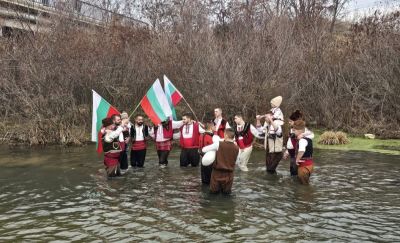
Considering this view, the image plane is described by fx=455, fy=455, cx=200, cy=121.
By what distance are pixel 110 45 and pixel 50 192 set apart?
14.9 meters

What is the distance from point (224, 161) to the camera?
9844 mm

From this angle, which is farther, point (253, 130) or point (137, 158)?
point (137, 158)

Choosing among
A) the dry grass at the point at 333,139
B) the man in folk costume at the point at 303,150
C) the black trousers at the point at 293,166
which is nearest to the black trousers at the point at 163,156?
the black trousers at the point at 293,166

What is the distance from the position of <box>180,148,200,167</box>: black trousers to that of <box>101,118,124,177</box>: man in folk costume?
2433 mm

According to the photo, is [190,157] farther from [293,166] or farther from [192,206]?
[192,206]

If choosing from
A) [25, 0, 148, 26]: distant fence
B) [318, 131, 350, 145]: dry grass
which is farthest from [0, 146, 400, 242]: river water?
[25, 0, 148, 26]: distant fence

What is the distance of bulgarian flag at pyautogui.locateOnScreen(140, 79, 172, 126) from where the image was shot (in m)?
14.0

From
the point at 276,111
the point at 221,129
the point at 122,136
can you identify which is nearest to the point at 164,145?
the point at 122,136

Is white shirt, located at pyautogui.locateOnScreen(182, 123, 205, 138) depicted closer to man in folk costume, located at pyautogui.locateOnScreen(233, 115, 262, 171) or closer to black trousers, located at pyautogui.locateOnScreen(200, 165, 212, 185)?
man in folk costume, located at pyautogui.locateOnScreen(233, 115, 262, 171)

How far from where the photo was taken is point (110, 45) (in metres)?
24.9

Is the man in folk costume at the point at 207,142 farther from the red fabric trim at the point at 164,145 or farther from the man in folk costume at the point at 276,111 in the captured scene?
the red fabric trim at the point at 164,145

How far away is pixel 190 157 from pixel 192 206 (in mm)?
4606

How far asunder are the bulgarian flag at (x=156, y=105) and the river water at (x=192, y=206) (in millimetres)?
1632

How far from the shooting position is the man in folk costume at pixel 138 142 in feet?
45.9
